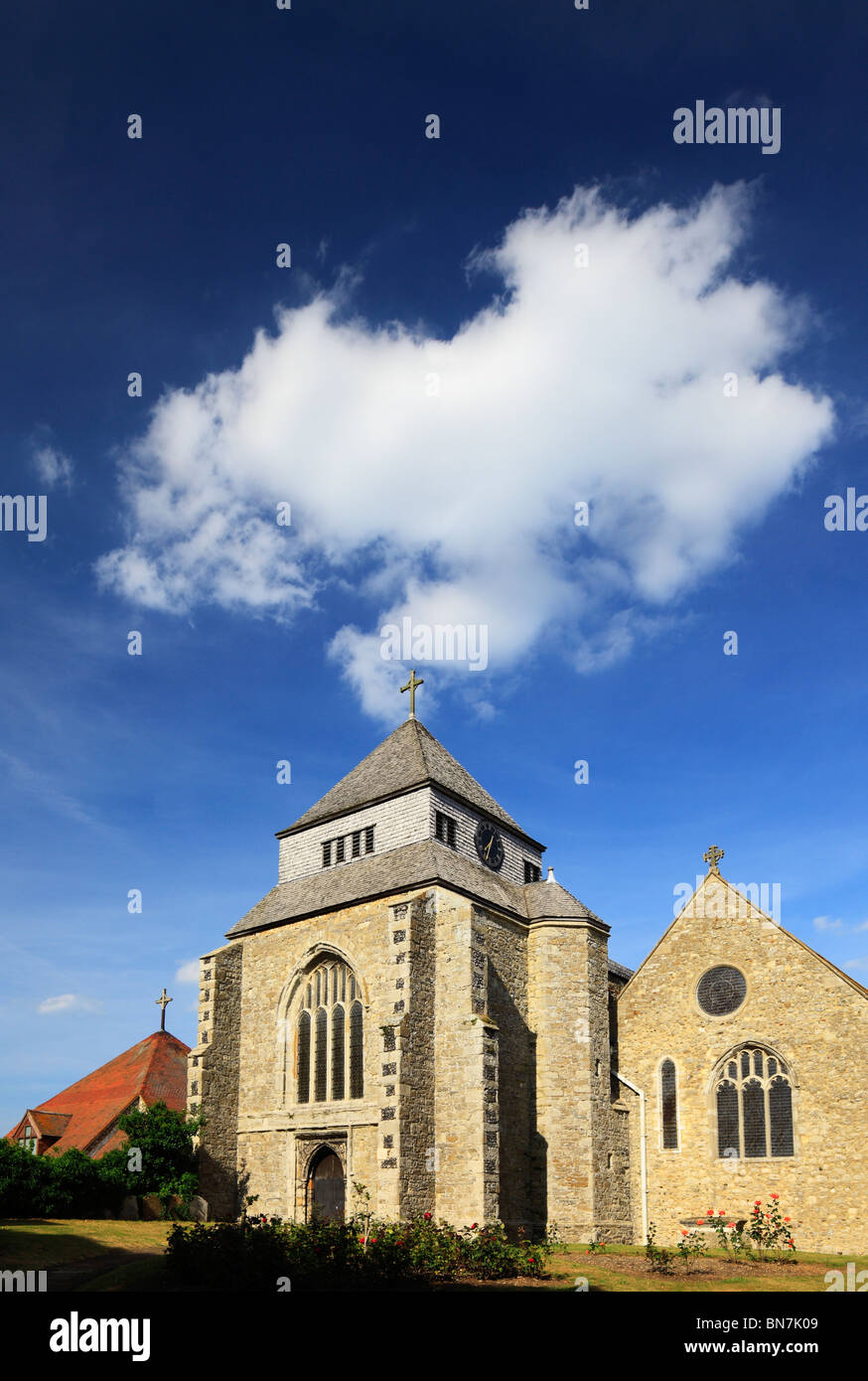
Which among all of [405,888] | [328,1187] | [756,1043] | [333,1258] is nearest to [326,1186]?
[328,1187]

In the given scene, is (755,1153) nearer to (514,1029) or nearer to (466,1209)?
Answer: (514,1029)

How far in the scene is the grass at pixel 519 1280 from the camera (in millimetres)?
16547

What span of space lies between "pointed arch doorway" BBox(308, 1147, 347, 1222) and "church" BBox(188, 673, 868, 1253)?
2.3 inches

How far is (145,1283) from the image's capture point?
16.0 meters

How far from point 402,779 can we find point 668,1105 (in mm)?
13191

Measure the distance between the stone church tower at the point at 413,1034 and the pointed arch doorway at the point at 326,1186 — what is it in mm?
49

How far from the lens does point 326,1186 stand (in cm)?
2695

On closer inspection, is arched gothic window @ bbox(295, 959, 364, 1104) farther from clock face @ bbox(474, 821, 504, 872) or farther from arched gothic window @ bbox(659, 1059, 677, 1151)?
arched gothic window @ bbox(659, 1059, 677, 1151)

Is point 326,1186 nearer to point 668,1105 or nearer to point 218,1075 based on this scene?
point 218,1075
